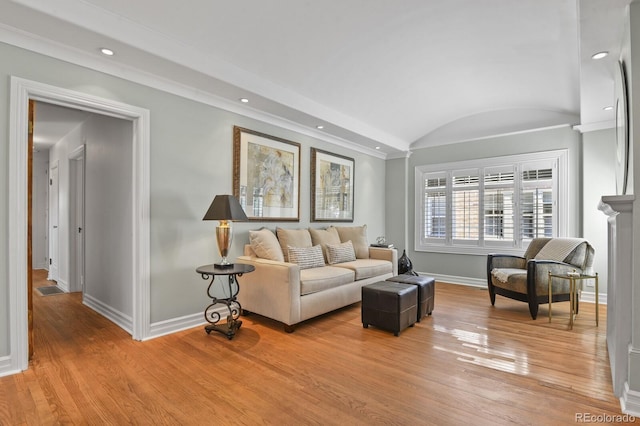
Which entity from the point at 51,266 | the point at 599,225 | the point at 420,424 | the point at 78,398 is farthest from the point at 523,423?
the point at 51,266

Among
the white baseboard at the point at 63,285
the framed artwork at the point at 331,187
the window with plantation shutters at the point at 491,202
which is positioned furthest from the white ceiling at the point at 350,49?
the white baseboard at the point at 63,285

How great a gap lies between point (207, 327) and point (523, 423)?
107 inches

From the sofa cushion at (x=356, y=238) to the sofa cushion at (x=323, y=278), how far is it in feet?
3.28

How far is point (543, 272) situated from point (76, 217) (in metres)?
6.35

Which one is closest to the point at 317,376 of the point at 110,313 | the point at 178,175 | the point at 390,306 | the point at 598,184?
the point at 390,306

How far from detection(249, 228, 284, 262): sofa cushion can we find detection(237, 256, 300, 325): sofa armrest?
0.09 m

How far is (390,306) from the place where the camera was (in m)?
3.26

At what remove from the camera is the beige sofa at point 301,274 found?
3346 millimetres

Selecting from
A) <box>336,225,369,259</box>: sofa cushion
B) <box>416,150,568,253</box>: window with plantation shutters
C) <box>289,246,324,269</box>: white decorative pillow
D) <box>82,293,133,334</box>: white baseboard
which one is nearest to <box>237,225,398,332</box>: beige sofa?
<box>289,246,324,269</box>: white decorative pillow

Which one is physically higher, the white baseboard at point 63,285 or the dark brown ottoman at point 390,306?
the dark brown ottoman at point 390,306

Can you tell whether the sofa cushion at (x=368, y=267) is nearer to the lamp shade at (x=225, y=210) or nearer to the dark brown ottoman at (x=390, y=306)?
the dark brown ottoman at (x=390, y=306)

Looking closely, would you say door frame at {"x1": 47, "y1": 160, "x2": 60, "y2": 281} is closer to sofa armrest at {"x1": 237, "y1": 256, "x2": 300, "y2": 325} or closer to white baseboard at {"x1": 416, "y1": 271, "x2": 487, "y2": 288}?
sofa armrest at {"x1": 237, "y1": 256, "x2": 300, "y2": 325}

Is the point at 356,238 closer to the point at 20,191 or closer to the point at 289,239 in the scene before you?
the point at 289,239

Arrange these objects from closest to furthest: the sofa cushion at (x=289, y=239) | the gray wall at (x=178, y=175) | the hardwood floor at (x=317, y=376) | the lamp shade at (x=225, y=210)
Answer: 1. the hardwood floor at (x=317, y=376)
2. the gray wall at (x=178, y=175)
3. the lamp shade at (x=225, y=210)
4. the sofa cushion at (x=289, y=239)
